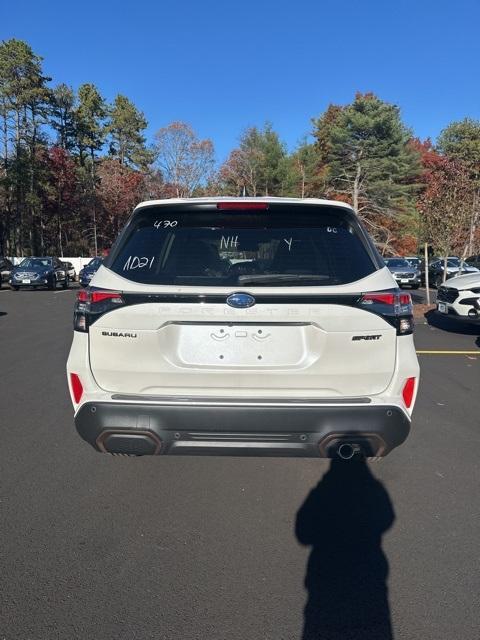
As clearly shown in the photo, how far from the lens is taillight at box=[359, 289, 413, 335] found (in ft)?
8.99

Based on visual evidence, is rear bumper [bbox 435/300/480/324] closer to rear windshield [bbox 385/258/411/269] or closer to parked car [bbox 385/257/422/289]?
parked car [bbox 385/257/422/289]

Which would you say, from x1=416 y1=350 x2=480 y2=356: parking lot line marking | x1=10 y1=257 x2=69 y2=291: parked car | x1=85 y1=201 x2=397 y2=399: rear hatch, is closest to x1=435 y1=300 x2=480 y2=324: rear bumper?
x1=416 y1=350 x2=480 y2=356: parking lot line marking

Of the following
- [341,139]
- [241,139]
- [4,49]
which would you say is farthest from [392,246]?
[4,49]

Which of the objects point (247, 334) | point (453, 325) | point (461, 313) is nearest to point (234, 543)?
point (247, 334)

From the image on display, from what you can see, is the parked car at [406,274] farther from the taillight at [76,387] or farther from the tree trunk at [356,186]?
the taillight at [76,387]

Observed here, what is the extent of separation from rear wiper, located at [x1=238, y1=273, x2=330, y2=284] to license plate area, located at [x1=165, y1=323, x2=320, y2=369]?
24 cm

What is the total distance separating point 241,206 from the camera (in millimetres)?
3018

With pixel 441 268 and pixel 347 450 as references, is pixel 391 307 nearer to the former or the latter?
pixel 347 450

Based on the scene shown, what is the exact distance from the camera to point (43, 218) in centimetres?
4509

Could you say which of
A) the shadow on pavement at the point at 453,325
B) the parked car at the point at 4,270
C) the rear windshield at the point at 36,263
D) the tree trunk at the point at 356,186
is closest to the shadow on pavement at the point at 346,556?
the shadow on pavement at the point at 453,325

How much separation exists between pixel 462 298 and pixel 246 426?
870 cm

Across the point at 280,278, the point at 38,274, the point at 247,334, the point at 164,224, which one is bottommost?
the point at 38,274

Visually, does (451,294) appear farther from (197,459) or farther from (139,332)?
(139,332)

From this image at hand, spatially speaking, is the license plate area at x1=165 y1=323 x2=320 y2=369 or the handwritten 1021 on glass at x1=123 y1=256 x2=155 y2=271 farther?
the handwritten 1021 on glass at x1=123 y1=256 x2=155 y2=271
